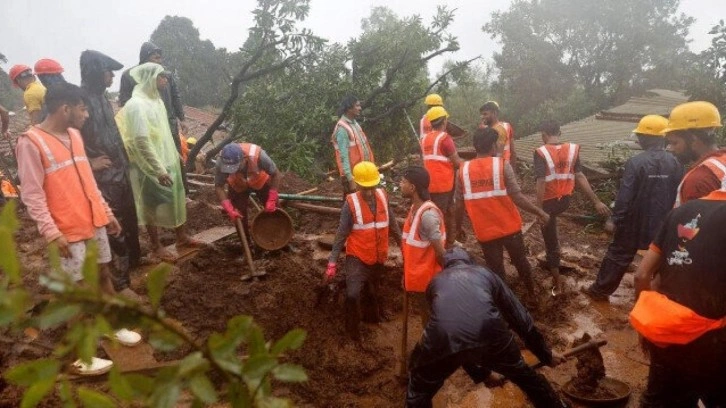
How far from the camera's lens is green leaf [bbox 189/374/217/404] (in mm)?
617

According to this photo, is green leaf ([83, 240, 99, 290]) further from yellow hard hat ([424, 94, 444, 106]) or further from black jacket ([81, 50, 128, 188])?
yellow hard hat ([424, 94, 444, 106])

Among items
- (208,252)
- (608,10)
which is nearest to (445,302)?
(208,252)

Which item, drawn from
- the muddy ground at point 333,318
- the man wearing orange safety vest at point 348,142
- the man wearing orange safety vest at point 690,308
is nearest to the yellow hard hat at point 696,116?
the man wearing orange safety vest at point 690,308

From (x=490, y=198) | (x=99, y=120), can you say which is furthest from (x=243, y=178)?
(x=490, y=198)

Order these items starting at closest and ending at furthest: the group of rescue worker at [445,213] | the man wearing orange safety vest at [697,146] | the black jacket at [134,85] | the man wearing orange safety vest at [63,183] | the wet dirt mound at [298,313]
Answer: the group of rescue worker at [445,213], the man wearing orange safety vest at [697,146], the man wearing orange safety vest at [63,183], the wet dirt mound at [298,313], the black jacket at [134,85]

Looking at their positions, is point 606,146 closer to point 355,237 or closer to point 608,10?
point 355,237

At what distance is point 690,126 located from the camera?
3.13 m

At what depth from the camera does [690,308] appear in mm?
2213

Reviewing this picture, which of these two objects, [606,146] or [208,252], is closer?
[208,252]

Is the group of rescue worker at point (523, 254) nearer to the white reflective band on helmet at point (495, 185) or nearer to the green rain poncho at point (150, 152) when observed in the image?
the white reflective band on helmet at point (495, 185)

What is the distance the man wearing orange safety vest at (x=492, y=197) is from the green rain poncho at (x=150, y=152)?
9.84 feet

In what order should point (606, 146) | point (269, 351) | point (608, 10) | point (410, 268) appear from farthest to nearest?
point (608, 10) → point (606, 146) → point (410, 268) → point (269, 351)

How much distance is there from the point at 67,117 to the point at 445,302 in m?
2.80

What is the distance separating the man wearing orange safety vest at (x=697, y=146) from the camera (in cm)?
287
